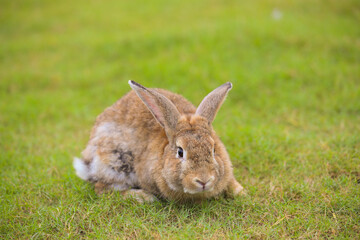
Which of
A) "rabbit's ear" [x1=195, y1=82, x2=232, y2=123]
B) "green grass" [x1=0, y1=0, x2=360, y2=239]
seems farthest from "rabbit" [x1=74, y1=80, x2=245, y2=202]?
"green grass" [x1=0, y1=0, x2=360, y2=239]

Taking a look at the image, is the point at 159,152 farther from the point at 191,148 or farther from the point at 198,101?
the point at 198,101

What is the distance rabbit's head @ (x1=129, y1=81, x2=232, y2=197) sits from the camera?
11.7ft

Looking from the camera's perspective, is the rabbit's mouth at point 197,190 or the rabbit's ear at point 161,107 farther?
the rabbit's ear at point 161,107

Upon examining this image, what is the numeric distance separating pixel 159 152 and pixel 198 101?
3319 millimetres

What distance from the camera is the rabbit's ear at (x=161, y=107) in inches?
154

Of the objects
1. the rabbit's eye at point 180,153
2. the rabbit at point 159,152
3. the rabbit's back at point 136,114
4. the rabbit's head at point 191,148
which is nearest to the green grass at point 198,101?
the rabbit at point 159,152

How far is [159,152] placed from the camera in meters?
4.11

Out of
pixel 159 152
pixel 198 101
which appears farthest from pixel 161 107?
pixel 198 101

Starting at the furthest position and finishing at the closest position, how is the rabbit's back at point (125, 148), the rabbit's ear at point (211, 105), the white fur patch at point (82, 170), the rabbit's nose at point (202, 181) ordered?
the white fur patch at point (82, 170) → the rabbit's back at point (125, 148) → the rabbit's ear at point (211, 105) → the rabbit's nose at point (202, 181)

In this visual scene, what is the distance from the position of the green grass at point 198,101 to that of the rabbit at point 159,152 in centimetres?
24

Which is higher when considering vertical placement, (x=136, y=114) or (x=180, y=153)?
(x=136, y=114)

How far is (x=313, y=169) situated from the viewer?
4535mm

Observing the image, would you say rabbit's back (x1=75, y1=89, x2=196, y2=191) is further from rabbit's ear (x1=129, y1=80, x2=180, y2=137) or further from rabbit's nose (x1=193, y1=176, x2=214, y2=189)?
rabbit's nose (x1=193, y1=176, x2=214, y2=189)

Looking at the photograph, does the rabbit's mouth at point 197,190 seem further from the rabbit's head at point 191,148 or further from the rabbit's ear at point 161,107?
the rabbit's ear at point 161,107
